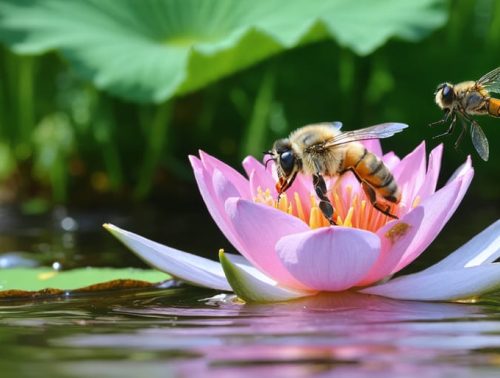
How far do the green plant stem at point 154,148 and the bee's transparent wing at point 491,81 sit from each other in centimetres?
300

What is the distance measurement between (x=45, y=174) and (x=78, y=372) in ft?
15.9

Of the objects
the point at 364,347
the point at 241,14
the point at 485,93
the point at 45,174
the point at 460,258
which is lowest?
the point at 364,347

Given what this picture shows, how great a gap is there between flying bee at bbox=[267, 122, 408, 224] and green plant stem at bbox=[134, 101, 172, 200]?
325 centimetres

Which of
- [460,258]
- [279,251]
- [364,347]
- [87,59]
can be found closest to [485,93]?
[460,258]

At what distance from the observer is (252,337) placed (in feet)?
5.81

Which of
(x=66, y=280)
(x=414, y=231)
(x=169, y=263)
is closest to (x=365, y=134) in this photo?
(x=414, y=231)

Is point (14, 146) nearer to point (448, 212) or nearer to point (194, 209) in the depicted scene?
point (194, 209)

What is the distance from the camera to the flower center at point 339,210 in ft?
7.48

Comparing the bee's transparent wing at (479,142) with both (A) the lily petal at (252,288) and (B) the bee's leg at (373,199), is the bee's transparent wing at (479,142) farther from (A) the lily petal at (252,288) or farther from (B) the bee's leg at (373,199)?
(A) the lily petal at (252,288)

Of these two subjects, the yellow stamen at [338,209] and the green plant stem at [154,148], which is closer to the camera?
the yellow stamen at [338,209]

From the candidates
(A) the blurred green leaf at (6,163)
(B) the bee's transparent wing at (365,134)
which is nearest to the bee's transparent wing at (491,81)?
(B) the bee's transparent wing at (365,134)

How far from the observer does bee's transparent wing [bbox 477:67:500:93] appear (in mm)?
2756

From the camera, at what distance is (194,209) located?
5.45 meters

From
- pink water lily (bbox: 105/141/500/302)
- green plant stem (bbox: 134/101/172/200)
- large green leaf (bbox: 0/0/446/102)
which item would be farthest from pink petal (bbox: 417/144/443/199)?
green plant stem (bbox: 134/101/172/200)
